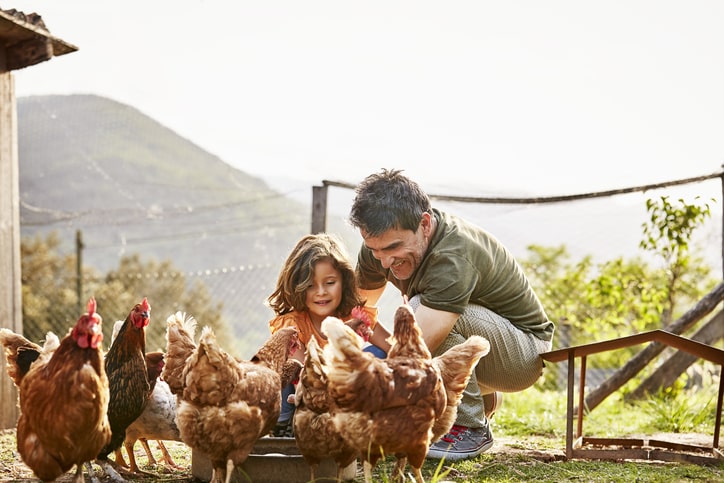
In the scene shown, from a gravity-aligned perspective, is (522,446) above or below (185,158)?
below

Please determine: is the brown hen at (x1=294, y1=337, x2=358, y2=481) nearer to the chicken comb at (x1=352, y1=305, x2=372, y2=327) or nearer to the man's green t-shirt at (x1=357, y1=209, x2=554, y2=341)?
the chicken comb at (x1=352, y1=305, x2=372, y2=327)

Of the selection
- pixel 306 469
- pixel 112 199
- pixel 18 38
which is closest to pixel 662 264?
pixel 306 469

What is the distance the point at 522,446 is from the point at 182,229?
10509mm

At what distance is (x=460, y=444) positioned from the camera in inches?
130

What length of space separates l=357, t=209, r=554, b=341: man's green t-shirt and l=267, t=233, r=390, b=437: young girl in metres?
0.12

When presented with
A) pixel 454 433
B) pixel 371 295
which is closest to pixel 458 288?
pixel 454 433

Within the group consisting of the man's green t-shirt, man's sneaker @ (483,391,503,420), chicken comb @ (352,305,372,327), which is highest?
the man's green t-shirt

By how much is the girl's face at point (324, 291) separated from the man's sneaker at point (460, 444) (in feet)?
2.77

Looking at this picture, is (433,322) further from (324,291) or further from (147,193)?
(147,193)

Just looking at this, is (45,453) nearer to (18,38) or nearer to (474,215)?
(18,38)

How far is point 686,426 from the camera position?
4.52m

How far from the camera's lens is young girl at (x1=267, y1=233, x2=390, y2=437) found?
3.70m

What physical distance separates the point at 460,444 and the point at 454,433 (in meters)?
0.05

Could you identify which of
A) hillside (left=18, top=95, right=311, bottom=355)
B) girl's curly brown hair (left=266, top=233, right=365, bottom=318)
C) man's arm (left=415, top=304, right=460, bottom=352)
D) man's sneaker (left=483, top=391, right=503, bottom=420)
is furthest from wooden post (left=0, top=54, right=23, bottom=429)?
hillside (left=18, top=95, right=311, bottom=355)
